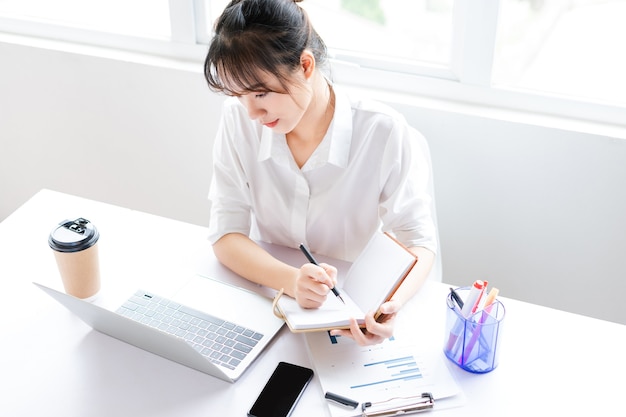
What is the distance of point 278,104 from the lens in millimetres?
1272

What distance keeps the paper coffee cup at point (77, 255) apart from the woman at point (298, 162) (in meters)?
0.26

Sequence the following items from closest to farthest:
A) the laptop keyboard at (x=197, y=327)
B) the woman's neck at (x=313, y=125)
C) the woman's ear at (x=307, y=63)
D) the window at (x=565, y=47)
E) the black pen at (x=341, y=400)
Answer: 1. the black pen at (x=341, y=400)
2. the laptop keyboard at (x=197, y=327)
3. the woman's ear at (x=307, y=63)
4. the woman's neck at (x=313, y=125)
5. the window at (x=565, y=47)

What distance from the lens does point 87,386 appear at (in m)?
1.11

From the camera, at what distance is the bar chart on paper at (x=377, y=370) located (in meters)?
1.08

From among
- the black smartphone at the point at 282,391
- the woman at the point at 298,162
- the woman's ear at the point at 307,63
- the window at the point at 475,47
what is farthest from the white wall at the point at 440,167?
the black smartphone at the point at 282,391

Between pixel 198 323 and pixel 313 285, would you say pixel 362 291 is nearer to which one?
pixel 313 285

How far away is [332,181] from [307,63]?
0.29 meters

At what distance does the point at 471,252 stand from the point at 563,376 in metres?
0.90

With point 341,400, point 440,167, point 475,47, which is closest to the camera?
point 341,400

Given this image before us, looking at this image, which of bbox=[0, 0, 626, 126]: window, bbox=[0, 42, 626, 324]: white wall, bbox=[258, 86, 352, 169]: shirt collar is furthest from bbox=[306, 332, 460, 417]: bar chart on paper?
bbox=[0, 0, 626, 126]: window

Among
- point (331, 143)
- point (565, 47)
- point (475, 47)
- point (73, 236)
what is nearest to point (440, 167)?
point (475, 47)

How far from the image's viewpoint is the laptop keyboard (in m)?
1.17

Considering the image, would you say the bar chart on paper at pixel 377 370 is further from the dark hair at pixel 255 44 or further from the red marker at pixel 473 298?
the dark hair at pixel 255 44

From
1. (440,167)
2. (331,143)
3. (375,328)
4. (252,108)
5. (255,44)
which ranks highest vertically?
(255,44)
